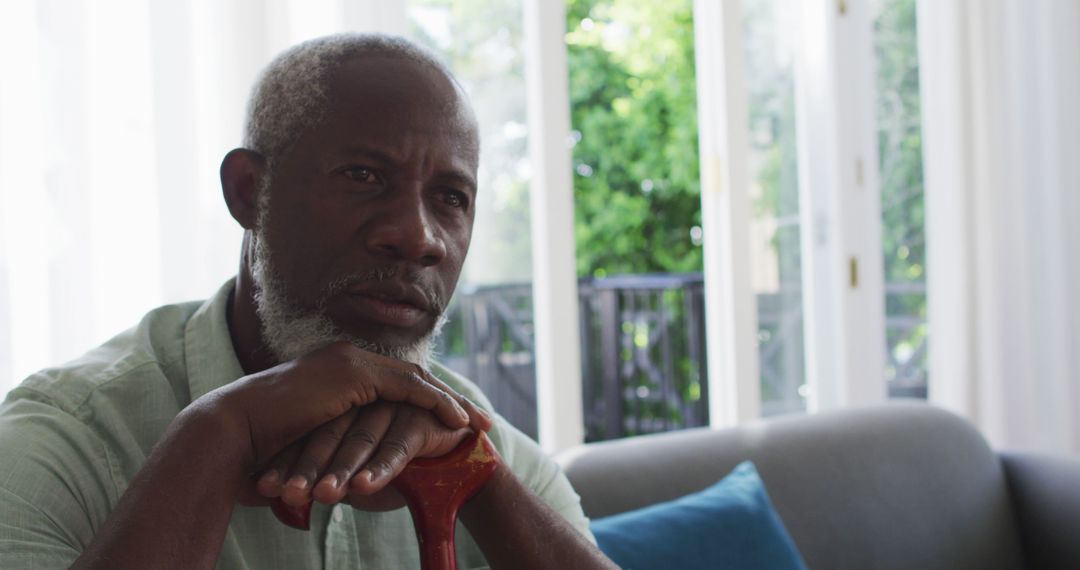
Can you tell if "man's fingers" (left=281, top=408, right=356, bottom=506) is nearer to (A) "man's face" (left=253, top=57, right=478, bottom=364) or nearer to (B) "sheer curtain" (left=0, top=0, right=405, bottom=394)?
(A) "man's face" (left=253, top=57, right=478, bottom=364)

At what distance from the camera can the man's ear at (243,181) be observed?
41.8 inches

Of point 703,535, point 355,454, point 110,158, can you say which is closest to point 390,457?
point 355,454

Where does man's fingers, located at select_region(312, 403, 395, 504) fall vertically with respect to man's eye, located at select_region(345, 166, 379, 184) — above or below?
below

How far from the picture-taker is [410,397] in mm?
878

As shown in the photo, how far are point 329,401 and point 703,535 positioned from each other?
760 millimetres

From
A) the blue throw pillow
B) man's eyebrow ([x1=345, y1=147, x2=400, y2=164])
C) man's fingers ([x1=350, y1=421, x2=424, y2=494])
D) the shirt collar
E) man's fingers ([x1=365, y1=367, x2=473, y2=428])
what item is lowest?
the blue throw pillow

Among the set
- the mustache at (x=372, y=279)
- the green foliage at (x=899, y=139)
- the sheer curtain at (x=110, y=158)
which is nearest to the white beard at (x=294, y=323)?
the mustache at (x=372, y=279)

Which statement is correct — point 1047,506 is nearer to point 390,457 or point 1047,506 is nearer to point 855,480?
point 855,480

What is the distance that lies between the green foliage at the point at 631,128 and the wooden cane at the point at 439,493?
249 inches

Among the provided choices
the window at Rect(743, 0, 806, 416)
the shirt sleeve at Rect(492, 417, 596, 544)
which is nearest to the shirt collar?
the shirt sleeve at Rect(492, 417, 596, 544)

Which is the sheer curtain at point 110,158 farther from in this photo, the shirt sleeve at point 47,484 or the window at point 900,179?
the window at point 900,179

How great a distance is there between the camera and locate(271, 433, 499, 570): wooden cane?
84 cm

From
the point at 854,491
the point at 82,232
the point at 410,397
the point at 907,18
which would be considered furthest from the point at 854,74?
the point at 410,397

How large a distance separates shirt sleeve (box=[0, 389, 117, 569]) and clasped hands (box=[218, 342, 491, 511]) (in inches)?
6.3
